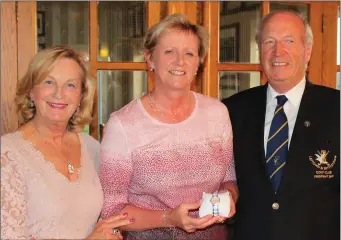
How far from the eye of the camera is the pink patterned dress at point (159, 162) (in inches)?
80.8

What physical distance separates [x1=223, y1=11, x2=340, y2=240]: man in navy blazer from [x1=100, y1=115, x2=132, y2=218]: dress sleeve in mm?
513

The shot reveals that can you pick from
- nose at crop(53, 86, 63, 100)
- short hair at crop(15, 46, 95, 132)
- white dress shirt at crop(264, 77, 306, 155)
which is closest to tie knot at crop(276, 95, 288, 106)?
white dress shirt at crop(264, 77, 306, 155)

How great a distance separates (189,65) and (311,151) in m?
0.62

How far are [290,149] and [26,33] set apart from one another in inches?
55.9

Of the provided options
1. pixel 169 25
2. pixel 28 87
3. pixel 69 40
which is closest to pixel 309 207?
pixel 169 25

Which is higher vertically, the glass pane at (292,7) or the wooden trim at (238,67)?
the glass pane at (292,7)

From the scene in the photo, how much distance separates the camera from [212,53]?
279 centimetres

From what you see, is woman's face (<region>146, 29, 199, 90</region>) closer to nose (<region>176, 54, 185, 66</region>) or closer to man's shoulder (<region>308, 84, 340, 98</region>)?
nose (<region>176, 54, 185, 66</region>)

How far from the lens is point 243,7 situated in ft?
9.25

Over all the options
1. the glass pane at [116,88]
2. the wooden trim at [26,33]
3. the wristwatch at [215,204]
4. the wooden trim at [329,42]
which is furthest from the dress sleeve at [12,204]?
the wooden trim at [329,42]

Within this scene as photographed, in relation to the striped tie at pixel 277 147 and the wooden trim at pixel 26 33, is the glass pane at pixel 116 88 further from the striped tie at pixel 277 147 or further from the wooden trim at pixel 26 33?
the striped tie at pixel 277 147

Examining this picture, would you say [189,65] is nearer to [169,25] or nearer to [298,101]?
[169,25]

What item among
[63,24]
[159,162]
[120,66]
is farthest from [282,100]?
[63,24]

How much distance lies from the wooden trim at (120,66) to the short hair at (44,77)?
0.55 meters
